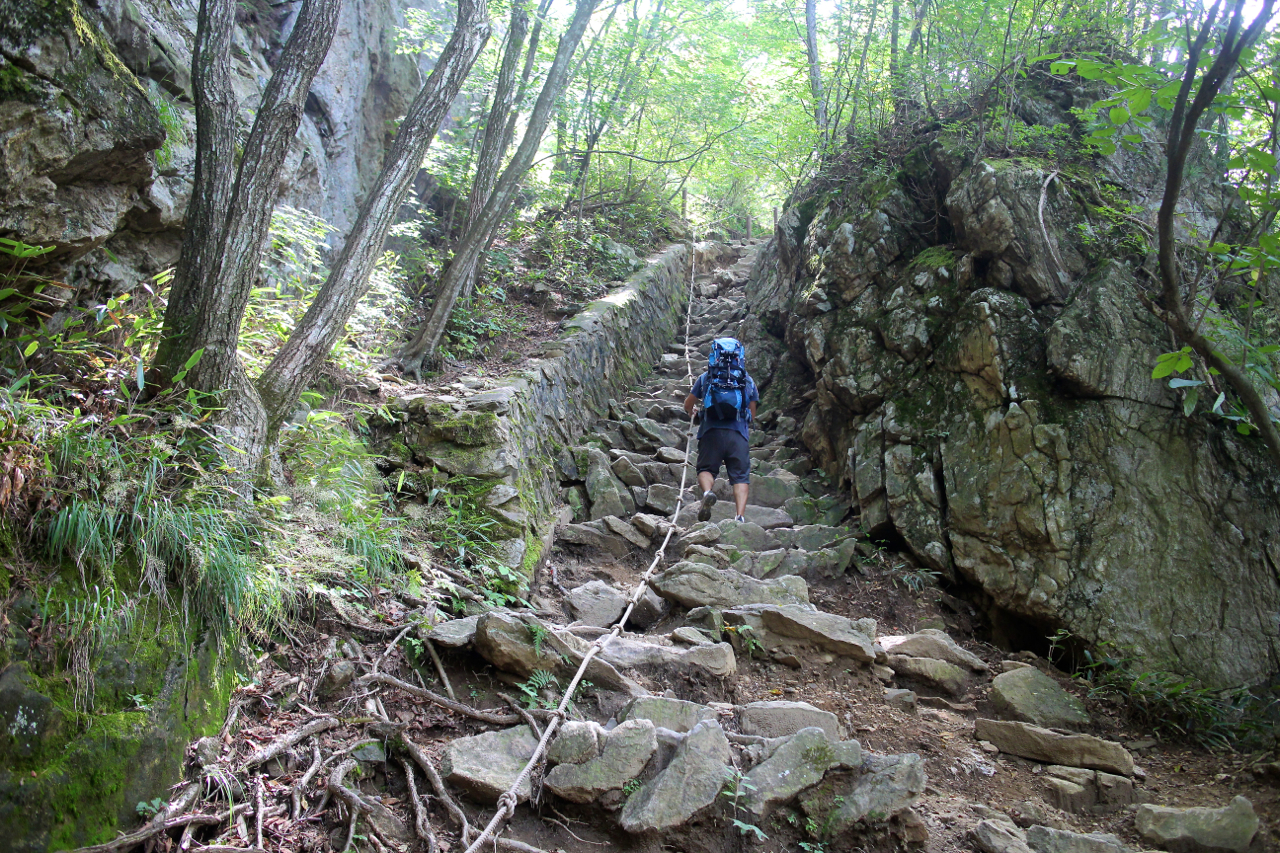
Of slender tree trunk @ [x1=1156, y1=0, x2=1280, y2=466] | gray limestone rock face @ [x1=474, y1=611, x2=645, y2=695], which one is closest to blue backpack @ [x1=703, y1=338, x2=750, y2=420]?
gray limestone rock face @ [x1=474, y1=611, x2=645, y2=695]

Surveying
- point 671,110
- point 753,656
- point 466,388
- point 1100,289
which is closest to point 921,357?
point 1100,289

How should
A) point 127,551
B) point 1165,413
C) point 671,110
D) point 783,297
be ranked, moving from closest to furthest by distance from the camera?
point 127,551 < point 1165,413 < point 783,297 < point 671,110

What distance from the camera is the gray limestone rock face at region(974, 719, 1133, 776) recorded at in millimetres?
3164

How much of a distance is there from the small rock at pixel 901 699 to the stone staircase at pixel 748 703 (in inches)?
0.4

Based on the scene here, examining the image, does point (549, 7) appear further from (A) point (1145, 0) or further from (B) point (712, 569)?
(B) point (712, 569)

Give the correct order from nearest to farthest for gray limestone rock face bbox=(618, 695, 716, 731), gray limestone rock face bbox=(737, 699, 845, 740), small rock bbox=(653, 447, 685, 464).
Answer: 1. gray limestone rock face bbox=(618, 695, 716, 731)
2. gray limestone rock face bbox=(737, 699, 845, 740)
3. small rock bbox=(653, 447, 685, 464)

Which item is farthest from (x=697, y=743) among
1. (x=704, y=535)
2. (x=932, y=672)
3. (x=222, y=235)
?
(x=222, y=235)

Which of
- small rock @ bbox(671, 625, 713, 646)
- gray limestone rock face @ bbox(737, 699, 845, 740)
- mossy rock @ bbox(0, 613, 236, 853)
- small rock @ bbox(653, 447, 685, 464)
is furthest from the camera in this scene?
small rock @ bbox(653, 447, 685, 464)

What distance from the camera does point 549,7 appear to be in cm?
824

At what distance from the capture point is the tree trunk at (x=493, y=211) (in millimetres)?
6496

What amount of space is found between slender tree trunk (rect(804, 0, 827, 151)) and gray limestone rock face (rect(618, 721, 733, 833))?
8543 mm

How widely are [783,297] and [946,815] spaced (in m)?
7.29

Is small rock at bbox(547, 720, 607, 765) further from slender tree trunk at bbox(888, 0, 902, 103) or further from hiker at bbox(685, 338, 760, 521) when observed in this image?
slender tree trunk at bbox(888, 0, 902, 103)

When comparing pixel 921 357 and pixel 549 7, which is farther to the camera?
pixel 549 7
